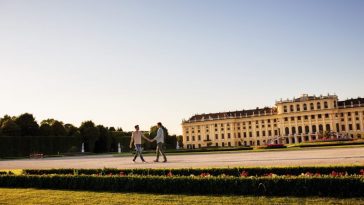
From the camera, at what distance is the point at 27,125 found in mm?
60000

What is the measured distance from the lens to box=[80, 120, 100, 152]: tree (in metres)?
62.9

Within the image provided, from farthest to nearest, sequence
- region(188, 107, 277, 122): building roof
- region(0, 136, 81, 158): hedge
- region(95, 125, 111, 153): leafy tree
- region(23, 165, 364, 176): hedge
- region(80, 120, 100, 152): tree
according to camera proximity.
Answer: region(188, 107, 277, 122): building roof, region(95, 125, 111, 153): leafy tree, region(80, 120, 100, 152): tree, region(0, 136, 81, 158): hedge, region(23, 165, 364, 176): hedge

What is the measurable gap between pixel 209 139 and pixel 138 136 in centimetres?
8549

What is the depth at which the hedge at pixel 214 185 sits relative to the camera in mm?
7195

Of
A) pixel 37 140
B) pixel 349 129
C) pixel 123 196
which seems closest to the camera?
pixel 123 196

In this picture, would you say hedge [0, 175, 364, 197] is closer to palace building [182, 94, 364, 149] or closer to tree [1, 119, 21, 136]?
tree [1, 119, 21, 136]

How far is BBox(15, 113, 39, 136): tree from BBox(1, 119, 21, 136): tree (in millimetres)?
2756

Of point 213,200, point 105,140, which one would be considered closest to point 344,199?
point 213,200

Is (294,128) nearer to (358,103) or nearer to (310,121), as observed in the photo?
(310,121)

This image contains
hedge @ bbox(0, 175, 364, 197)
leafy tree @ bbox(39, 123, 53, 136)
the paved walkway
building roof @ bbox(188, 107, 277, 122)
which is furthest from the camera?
building roof @ bbox(188, 107, 277, 122)

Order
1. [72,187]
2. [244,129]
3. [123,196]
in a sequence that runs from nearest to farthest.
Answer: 1. [123,196]
2. [72,187]
3. [244,129]

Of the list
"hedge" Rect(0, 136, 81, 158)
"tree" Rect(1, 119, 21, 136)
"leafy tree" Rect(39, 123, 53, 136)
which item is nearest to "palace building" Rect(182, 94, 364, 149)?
"hedge" Rect(0, 136, 81, 158)

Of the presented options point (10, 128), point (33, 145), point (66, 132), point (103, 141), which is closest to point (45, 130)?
point (66, 132)

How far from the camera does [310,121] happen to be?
87062mm
